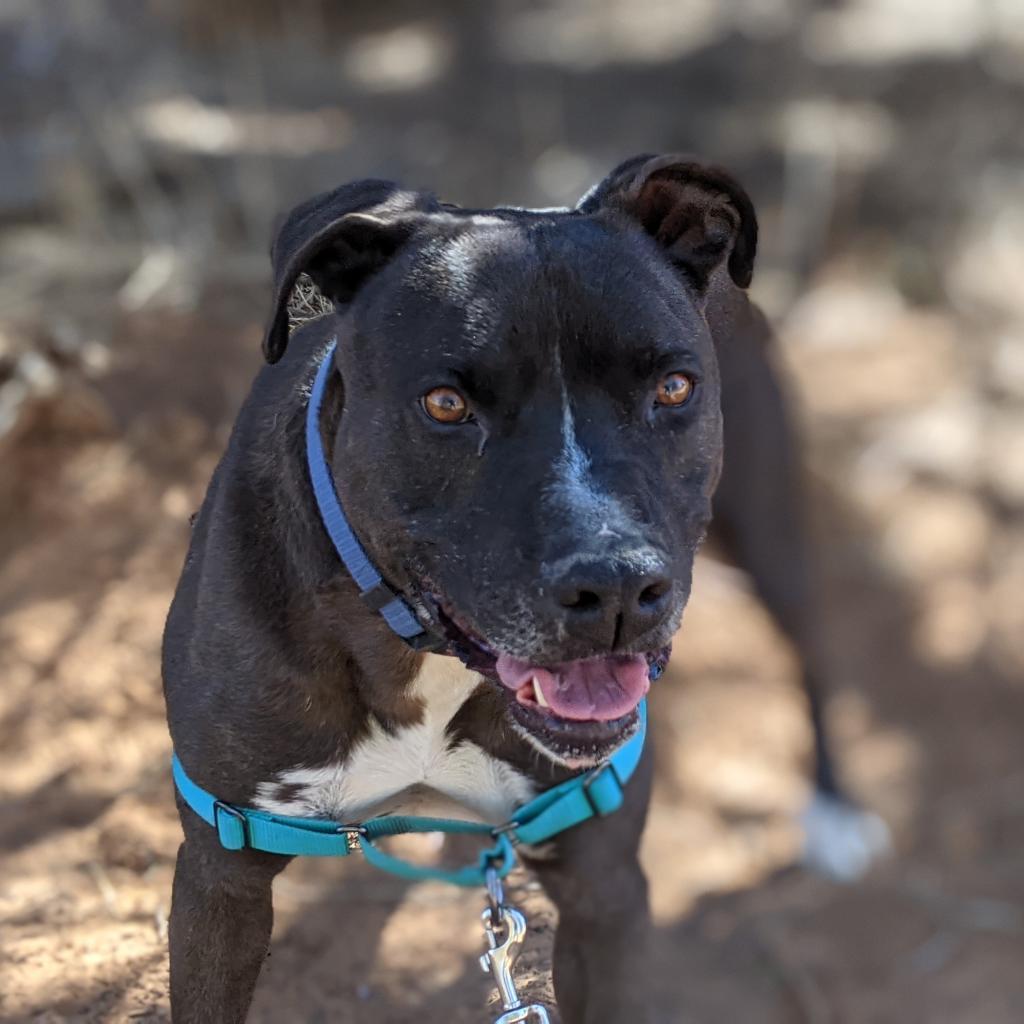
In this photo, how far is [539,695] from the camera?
7.29ft

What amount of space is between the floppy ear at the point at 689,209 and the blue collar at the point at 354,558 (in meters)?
0.58

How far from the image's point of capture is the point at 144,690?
406 centimetres

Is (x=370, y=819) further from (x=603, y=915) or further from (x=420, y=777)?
(x=603, y=915)

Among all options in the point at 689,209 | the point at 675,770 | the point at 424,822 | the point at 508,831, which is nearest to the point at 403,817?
the point at 424,822

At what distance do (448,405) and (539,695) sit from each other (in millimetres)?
476

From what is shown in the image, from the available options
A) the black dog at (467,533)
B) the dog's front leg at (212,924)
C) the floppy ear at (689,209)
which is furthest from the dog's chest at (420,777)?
the floppy ear at (689,209)

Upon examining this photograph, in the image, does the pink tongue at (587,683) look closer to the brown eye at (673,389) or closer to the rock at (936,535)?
the brown eye at (673,389)

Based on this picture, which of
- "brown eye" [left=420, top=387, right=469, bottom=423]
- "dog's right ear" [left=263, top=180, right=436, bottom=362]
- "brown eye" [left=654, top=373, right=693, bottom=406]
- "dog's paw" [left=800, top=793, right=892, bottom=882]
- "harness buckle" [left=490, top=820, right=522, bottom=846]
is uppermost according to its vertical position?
"dog's right ear" [left=263, top=180, right=436, bottom=362]

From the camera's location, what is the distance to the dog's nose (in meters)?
2.03

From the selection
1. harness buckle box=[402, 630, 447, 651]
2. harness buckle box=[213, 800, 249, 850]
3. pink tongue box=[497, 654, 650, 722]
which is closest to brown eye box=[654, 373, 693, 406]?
pink tongue box=[497, 654, 650, 722]

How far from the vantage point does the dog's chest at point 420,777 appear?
257 cm

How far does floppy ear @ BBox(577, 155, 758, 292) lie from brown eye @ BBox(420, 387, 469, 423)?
0.51 meters

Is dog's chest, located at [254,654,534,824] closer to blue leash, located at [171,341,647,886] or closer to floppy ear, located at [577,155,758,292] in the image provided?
blue leash, located at [171,341,647,886]

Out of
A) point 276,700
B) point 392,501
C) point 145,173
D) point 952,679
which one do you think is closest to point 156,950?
point 276,700
